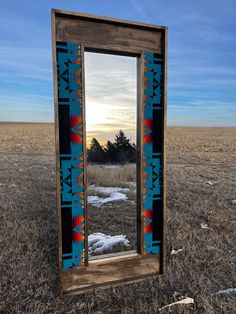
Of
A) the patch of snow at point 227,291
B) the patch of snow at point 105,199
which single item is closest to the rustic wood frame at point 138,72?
the patch of snow at point 227,291

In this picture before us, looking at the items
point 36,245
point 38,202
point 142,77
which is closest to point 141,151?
point 142,77

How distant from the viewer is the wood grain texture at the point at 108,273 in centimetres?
275

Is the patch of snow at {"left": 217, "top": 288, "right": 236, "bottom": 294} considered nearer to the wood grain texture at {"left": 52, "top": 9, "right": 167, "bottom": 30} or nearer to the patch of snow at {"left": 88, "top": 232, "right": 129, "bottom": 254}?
the patch of snow at {"left": 88, "top": 232, "right": 129, "bottom": 254}

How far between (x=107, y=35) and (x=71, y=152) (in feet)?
4.23

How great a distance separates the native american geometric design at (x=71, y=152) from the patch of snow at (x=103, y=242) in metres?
0.93

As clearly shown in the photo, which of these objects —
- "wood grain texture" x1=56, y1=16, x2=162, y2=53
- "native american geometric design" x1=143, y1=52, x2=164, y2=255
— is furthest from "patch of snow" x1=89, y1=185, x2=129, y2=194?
"wood grain texture" x1=56, y1=16, x2=162, y2=53

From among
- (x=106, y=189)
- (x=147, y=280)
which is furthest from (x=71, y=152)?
(x=106, y=189)

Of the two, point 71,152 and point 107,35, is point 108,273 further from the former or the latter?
point 107,35

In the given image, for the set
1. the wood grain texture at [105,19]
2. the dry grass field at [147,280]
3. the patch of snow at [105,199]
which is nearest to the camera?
the wood grain texture at [105,19]

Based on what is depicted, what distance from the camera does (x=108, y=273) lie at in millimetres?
2910

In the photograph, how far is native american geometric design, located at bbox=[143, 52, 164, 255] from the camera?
9.30 feet

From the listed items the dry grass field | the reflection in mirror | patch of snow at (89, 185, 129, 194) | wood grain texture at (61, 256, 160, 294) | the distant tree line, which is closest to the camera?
the dry grass field

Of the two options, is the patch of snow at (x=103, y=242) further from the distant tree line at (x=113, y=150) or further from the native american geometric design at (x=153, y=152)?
the distant tree line at (x=113, y=150)

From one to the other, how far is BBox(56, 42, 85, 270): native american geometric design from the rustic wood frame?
6 cm
